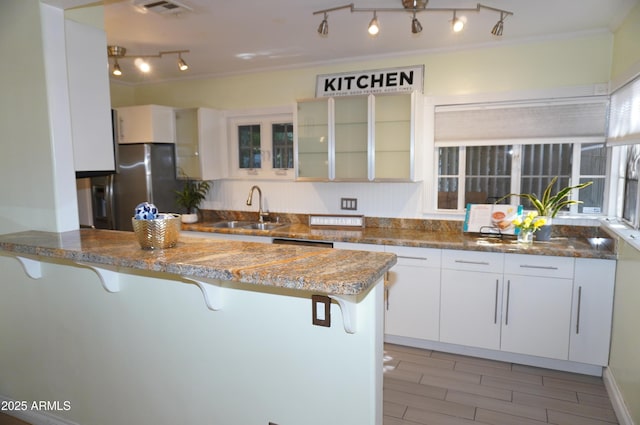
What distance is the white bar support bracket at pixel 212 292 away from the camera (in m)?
A: 1.76

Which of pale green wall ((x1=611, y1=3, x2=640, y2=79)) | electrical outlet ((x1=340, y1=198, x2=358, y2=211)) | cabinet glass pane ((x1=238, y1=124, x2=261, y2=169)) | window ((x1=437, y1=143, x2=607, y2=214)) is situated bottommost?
electrical outlet ((x1=340, y1=198, x2=358, y2=211))

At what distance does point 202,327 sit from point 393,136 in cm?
243

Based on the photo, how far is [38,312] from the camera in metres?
2.37

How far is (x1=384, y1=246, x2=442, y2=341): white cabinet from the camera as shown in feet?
10.8

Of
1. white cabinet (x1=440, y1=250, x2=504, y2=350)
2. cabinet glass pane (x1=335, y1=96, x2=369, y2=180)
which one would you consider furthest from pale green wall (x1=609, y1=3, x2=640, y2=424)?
cabinet glass pane (x1=335, y1=96, x2=369, y2=180)

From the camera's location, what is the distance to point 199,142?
4332 millimetres

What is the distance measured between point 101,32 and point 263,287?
1.89 meters

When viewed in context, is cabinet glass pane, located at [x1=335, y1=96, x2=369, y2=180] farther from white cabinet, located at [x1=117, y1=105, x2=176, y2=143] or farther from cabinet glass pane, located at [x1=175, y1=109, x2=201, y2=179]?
white cabinet, located at [x1=117, y1=105, x2=176, y2=143]

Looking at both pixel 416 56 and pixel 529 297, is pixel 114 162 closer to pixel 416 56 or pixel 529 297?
pixel 416 56

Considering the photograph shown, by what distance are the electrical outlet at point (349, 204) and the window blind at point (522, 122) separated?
3.09 feet

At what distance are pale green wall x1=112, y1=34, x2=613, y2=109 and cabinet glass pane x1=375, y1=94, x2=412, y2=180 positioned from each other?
12.6 inches

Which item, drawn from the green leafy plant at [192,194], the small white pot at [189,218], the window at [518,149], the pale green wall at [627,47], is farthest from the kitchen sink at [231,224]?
the pale green wall at [627,47]

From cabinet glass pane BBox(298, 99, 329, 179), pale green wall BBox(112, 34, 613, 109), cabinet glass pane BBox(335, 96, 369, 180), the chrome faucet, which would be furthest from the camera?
the chrome faucet

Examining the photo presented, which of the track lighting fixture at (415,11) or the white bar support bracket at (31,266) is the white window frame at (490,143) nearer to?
the track lighting fixture at (415,11)
